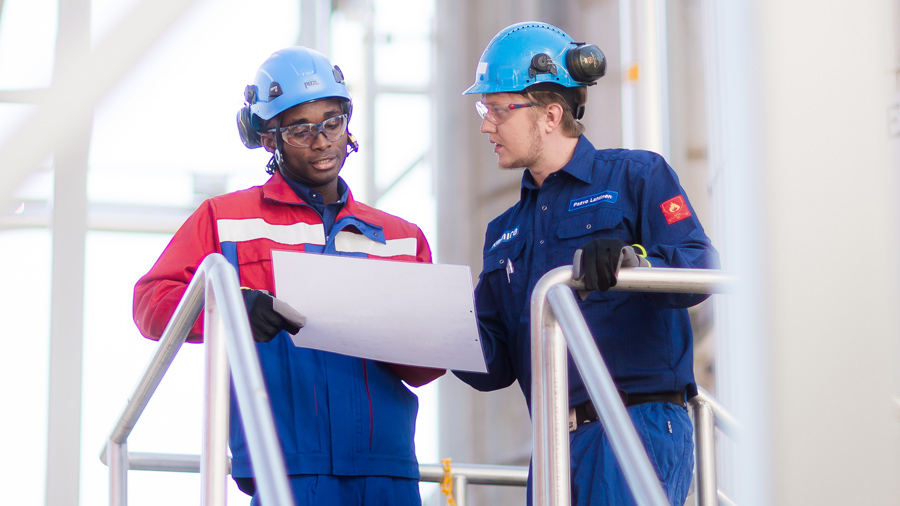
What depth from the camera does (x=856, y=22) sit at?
3.30 ft

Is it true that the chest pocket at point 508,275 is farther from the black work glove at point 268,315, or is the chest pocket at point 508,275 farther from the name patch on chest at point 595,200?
the black work glove at point 268,315

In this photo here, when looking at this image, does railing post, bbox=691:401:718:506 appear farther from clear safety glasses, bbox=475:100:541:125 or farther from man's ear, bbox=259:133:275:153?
man's ear, bbox=259:133:275:153

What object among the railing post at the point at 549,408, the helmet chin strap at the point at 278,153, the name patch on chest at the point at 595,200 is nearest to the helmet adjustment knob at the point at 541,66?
the name patch on chest at the point at 595,200

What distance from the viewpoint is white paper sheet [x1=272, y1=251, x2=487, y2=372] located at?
6.06 ft

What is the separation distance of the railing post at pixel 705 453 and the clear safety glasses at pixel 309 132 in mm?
1085

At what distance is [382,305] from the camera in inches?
74.3

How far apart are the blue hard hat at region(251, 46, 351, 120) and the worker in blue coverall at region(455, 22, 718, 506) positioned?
39 centimetres

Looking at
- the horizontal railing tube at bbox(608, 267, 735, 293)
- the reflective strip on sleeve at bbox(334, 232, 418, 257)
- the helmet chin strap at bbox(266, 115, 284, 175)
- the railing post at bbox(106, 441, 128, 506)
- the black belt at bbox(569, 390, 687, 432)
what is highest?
the helmet chin strap at bbox(266, 115, 284, 175)

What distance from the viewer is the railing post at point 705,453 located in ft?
7.64

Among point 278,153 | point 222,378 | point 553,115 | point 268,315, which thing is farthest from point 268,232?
point 222,378

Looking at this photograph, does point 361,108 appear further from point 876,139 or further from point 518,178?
point 876,139

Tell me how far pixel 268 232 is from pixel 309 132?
0.90 feet

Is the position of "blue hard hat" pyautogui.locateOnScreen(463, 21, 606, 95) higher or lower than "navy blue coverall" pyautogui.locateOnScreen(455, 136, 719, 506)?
higher

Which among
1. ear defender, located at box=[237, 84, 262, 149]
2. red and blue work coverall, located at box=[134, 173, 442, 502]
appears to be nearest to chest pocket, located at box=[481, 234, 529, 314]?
red and blue work coverall, located at box=[134, 173, 442, 502]
